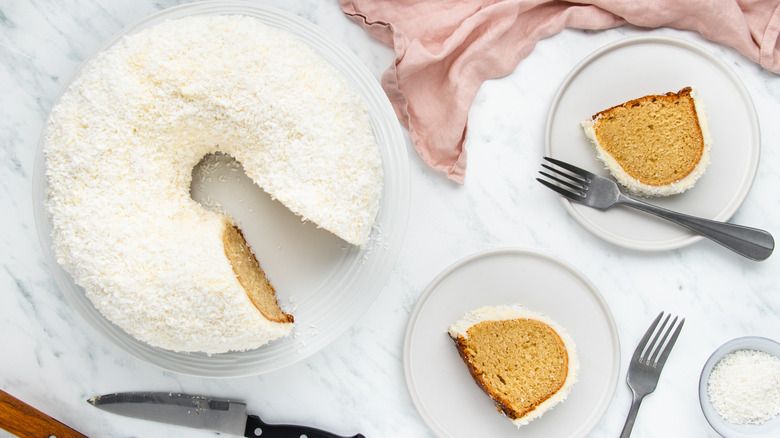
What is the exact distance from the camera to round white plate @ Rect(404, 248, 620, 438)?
1.80 m

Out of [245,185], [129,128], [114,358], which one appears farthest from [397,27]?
Answer: [114,358]

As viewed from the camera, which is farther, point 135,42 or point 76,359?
point 76,359

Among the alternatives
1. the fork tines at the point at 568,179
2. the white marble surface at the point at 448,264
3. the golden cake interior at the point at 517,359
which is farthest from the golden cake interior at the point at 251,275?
the fork tines at the point at 568,179

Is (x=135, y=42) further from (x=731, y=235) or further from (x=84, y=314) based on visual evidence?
(x=731, y=235)

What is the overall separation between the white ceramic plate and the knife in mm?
157

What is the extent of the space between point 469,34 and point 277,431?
1313 mm

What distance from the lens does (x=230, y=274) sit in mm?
1522

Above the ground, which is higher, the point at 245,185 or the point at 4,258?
the point at 4,258

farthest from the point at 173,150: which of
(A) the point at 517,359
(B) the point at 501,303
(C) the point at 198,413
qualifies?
(A) the point at 517,359

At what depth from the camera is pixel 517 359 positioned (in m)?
1.78

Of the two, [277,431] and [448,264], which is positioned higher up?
[448,264]

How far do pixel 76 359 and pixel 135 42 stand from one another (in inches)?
38.7

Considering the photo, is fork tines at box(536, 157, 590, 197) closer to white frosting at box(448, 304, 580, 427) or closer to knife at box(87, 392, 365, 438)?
white frosting at box(448, 304, 580, 427)

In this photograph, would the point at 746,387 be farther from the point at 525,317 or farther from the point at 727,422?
the point at 525,317
